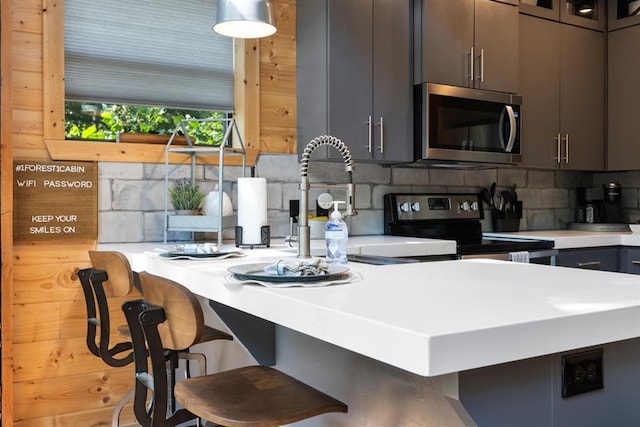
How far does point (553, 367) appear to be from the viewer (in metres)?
1.16

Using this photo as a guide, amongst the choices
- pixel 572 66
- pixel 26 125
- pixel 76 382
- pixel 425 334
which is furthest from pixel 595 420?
pixel 572 66

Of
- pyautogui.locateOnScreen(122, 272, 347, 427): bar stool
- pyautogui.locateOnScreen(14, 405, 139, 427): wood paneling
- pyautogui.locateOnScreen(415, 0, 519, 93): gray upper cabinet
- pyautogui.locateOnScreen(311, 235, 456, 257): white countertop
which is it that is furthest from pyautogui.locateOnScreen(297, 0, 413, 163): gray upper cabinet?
pyautogui.locateOnScreen(122, 272, 347, 427): bar stool

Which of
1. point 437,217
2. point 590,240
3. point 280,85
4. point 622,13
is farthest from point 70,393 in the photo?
point 622,13

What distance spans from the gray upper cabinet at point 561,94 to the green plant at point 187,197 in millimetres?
1984

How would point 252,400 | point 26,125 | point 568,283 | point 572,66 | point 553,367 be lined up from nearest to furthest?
point 553,367
point 568,283
point 252,400
point 26,125
point 572,66

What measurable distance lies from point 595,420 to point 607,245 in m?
2.47

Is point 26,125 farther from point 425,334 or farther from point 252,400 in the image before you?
point 425,334

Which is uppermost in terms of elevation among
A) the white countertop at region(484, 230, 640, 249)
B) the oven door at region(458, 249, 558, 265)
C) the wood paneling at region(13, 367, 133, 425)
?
the white countertop at region(484, 230, 640, 249)

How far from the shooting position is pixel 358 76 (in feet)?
10.1

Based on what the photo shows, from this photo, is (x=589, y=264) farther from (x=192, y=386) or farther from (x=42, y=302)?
(x=42, y=302)

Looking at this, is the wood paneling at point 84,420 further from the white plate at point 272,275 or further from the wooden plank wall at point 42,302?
the white plate at point 272,275

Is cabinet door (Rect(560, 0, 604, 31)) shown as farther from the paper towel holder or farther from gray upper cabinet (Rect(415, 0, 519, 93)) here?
the paper towel holder

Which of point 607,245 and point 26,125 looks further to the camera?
point 607,245

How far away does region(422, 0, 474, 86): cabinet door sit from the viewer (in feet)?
10.4
